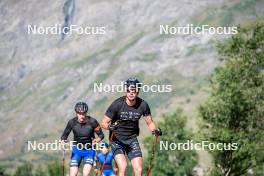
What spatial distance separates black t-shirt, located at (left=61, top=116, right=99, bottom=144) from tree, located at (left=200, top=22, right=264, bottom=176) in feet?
68.9

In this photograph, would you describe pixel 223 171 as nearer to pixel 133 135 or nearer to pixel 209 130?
pixel 209 130

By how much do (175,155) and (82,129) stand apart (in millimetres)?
63523

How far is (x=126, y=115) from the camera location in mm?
15469

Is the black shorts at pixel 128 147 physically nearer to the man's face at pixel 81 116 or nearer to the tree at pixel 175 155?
the man's face at pixel 81 116

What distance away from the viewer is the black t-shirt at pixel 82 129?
1722 cm

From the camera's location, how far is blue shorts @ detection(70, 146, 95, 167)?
17516mm

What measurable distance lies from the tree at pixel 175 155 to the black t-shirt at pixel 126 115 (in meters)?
61.2

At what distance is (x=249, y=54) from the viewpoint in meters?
39.9

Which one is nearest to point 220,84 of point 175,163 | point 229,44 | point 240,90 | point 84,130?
point 240,90

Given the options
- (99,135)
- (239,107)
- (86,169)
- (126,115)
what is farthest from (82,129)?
(239,107)

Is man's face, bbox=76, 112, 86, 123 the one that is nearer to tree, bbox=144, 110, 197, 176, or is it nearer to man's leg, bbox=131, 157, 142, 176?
man's leg, bbox=131, 157, 142, 176

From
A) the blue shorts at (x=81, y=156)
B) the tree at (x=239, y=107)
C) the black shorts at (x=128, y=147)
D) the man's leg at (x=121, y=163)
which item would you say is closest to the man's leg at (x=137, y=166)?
the black shorts at (x=128, y=147)

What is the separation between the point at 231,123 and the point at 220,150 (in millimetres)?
2104

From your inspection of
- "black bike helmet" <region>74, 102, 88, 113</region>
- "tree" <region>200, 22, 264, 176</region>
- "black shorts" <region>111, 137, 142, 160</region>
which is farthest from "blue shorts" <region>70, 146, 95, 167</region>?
"tree" <region>200, 22, 264, 176</region>
